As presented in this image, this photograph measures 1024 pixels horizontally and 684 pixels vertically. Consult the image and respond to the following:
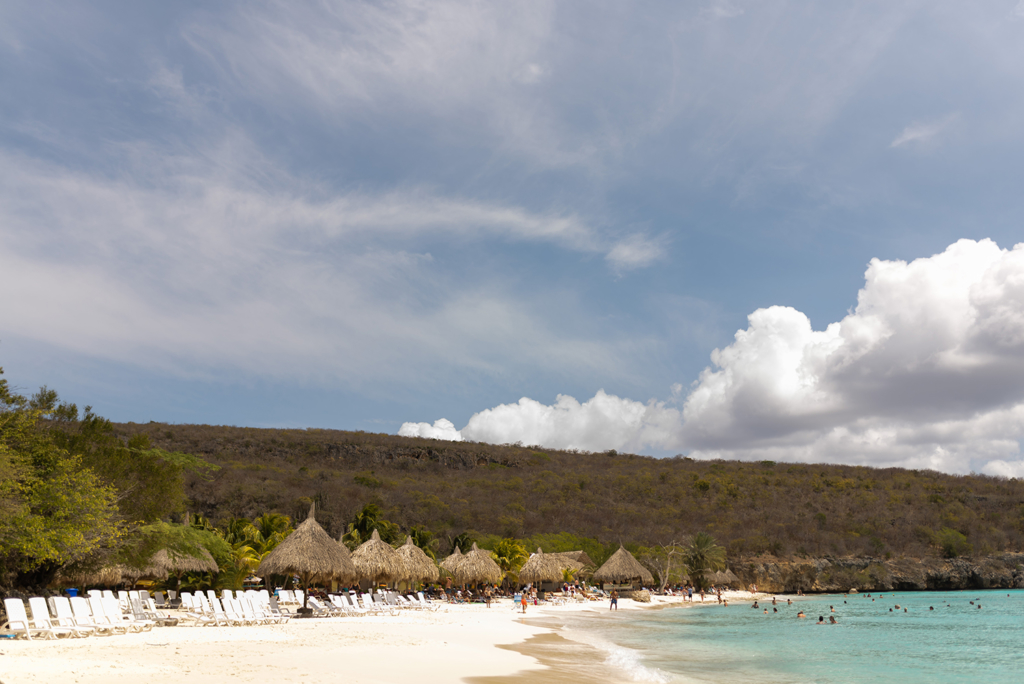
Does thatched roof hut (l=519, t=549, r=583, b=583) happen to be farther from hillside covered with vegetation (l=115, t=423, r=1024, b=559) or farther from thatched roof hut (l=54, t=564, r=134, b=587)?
thatched roof hut (l=54, t=564, r=134, b=587)

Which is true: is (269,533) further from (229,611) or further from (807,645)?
(807,645)

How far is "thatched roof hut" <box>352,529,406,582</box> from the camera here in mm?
23266

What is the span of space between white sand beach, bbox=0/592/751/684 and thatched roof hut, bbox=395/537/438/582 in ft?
22.0

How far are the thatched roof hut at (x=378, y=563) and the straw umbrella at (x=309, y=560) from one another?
43.3 inches

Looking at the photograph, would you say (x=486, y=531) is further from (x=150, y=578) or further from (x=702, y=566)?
(x=150, y=578)

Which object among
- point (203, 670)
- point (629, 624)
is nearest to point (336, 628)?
point (203, 670)

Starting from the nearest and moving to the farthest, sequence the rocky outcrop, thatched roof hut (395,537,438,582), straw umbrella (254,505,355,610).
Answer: straw umbrella (254,505,355,610) → thatched roof hut (395,537,438,582) → the rocky outcrop

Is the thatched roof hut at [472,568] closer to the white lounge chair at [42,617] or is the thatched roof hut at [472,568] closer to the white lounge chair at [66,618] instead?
the white lounge chair at [66,618]

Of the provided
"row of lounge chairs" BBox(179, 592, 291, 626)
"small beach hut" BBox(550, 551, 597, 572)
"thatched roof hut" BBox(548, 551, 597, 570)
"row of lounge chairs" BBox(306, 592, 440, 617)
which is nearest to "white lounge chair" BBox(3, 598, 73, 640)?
"row of lounge chairs" BBox(179, 592, 291, 626)

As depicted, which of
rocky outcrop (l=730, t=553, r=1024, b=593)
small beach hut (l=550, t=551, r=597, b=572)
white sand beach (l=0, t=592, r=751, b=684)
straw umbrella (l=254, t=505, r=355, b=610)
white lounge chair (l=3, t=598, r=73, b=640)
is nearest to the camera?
white sand beach (l=0, t=592, r=751, b=684)

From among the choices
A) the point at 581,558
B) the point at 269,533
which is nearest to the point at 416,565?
the point at 269,533

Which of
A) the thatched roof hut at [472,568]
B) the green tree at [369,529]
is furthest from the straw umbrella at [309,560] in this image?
the green tree at [369,529]

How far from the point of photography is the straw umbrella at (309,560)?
68.5 ft

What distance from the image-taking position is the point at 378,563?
2350 cm
